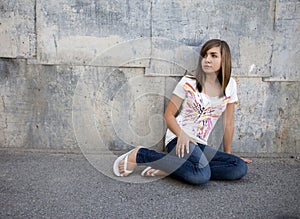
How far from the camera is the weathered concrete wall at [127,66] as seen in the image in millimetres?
2830

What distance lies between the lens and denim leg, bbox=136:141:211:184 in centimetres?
233

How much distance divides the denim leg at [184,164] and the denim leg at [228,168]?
11 cm

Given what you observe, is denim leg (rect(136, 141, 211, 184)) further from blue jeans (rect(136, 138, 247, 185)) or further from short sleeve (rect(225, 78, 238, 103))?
short sleeve (rect(225, 78, 238, 103))

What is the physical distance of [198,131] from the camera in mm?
2590

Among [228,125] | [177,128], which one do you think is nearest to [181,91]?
[177,128]

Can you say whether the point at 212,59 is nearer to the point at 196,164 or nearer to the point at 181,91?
the point at 181,91

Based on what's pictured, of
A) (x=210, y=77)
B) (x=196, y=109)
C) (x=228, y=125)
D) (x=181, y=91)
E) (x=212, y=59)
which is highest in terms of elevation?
(x=212, y=59)

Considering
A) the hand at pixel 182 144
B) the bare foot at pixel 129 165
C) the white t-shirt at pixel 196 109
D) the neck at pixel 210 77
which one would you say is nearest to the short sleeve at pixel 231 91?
the white t-shirt at pixel 196 109

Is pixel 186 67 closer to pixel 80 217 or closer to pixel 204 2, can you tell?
pixel 204 2

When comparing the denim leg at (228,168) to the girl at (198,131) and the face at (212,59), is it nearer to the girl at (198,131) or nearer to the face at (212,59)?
the girl at (198,131)

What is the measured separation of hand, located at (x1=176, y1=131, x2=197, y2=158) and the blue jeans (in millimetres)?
31

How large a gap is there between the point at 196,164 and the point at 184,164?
89 mm

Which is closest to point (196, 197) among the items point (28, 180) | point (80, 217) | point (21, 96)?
point (80, 217)

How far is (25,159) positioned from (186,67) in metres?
1.64
